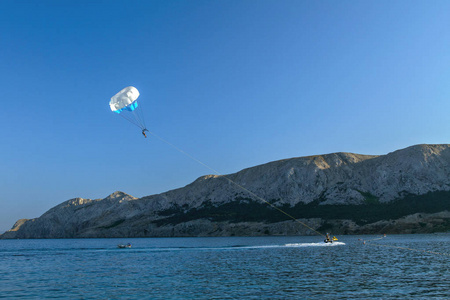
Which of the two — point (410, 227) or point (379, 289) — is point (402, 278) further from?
point (410, 227)

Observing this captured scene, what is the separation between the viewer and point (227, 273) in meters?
44.4

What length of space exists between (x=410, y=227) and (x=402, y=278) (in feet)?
489

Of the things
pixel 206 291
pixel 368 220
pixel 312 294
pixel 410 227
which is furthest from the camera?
pixel 368 220

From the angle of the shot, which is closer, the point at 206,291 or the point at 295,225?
the point at 206,291

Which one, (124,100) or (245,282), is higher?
(124,100)

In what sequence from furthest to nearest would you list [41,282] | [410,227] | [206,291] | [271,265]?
1. [410,227]
2. [271,265]
3. [41,282]
4. [206,291]

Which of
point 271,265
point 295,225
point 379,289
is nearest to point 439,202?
point 295,225

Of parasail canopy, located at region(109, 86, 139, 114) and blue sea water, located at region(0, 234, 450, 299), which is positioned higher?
parasail canopy, located at region(109, 86, 139, 114)

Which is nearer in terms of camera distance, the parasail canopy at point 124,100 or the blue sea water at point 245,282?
the blue sea water at point 245,282

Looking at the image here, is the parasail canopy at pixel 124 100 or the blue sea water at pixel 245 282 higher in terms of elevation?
the parasail canopy at pixel 124 100

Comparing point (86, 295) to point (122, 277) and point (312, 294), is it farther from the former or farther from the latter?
point (312, 294)

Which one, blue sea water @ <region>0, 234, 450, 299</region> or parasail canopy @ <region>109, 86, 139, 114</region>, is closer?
blue sea water @ <region>0, 234, 450, 299</region>

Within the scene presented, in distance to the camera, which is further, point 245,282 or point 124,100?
point 124,100

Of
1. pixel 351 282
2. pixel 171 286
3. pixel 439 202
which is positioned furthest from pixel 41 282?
pixel 439 202
